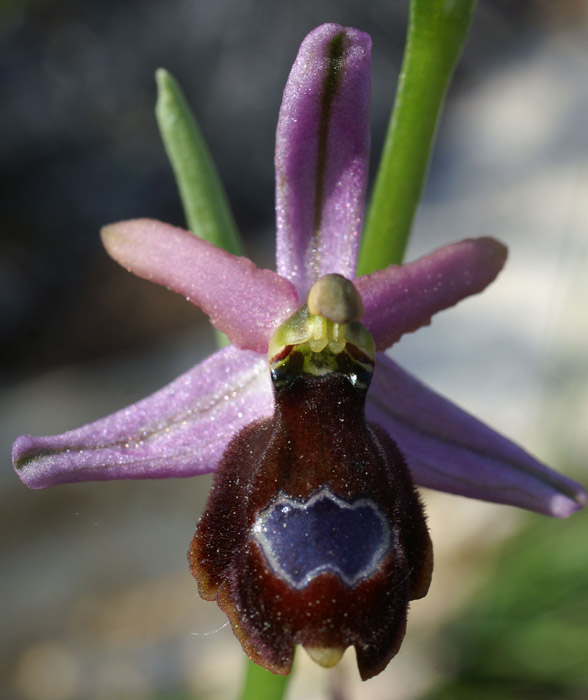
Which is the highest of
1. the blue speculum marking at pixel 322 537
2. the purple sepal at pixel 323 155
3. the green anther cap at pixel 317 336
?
the purple sepal at pixel 323 155

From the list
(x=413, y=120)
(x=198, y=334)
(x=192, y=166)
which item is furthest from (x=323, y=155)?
(x=198, y=334)

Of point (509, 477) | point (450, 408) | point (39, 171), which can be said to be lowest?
point (509, 477)

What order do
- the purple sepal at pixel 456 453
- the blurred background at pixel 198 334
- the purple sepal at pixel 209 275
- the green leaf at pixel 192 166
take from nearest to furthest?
the purple sepal at pixel 209 275, the purple sepal at pixel 456 453, the green leaf at pixel 192 166, the blurred background at pixel 198 334

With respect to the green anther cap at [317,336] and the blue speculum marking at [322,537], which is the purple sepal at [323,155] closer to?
the green anther cap at [317,336]

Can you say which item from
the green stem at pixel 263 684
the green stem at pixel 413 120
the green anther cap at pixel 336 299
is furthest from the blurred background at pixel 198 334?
the green anther cap at pixel 336 299

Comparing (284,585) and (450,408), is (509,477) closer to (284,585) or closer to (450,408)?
(450,408)

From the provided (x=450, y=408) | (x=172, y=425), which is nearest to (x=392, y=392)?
(x=450, y=408)

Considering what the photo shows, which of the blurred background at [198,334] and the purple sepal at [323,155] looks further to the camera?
the blurred background at [198,334]

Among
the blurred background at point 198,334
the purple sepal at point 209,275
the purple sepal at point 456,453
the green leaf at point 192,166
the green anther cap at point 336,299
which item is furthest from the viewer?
the blurred background at point 198,334
